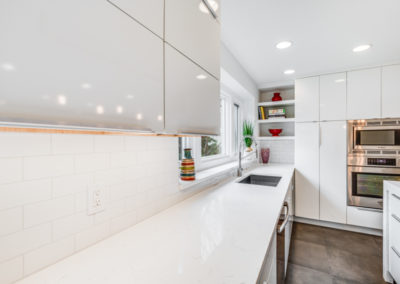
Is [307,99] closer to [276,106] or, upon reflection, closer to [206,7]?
[276,106]

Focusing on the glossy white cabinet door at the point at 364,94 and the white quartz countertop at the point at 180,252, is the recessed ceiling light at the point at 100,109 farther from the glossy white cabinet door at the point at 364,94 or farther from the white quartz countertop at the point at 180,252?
the glossy white cabinet door at the point at 364,94

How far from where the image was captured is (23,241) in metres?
0.63

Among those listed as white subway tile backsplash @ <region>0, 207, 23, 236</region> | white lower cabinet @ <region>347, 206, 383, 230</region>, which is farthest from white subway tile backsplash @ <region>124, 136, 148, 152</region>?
white lower cabinet @ <region>347, 206, 383, 230</region>

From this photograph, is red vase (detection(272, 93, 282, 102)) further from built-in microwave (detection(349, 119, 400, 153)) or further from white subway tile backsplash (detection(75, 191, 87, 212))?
white subway tile backsplash (detection(75, 191, 87, 212))

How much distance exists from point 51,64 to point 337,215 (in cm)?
343

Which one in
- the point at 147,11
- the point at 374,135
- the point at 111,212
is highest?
the point at 147,11

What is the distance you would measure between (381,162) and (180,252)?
9.61ft

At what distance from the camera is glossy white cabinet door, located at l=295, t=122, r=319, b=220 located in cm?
289

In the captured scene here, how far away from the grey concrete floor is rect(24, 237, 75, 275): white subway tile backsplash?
6.14 ft

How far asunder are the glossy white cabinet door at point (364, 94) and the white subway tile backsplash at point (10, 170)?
129 inches

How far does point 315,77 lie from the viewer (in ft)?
9.41

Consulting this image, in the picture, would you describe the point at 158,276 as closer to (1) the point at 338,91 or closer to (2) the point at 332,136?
(2) the point at 332,136

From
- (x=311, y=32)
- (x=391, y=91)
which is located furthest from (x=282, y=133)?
(x=311, y=32)

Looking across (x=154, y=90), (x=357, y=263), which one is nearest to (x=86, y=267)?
(x=154, y=90)
